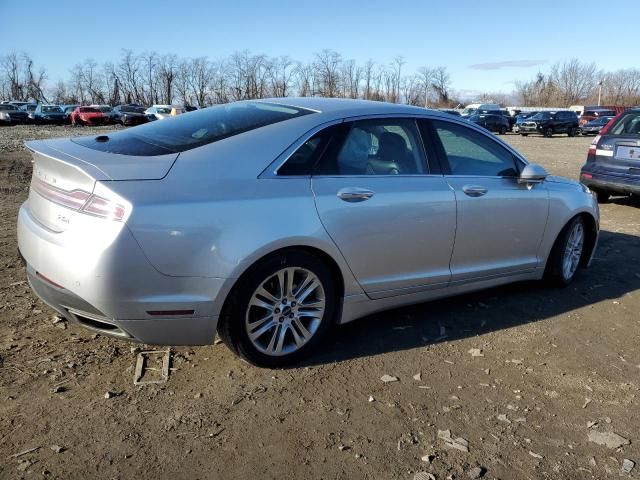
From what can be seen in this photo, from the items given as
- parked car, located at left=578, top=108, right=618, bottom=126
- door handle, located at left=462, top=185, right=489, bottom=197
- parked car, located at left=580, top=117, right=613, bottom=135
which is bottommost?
parked car, located at left=580, top=117, right=613, bottom=135

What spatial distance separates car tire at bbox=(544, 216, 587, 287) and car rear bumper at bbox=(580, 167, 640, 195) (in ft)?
12.4

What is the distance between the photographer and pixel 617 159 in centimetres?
877

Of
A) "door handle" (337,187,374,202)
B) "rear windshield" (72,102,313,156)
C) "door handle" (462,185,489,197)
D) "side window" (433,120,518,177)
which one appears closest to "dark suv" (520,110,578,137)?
"side window" (433,120,518,177)

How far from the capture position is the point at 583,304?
16.1 feet

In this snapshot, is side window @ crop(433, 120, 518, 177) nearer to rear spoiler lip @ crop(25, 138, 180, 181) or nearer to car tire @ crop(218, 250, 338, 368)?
car tire @ crop(218, 250, 338, 368)

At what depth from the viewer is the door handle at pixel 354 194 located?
3.56m

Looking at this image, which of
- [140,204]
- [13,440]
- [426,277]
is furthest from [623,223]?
[13,440]

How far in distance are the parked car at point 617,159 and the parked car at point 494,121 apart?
2958 cm

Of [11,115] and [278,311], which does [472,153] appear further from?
[11,115]

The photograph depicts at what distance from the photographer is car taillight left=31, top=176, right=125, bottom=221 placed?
2891 millimetres

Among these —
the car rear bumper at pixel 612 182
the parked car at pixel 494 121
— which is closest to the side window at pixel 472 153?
the car rear bumper at pixel 612 182

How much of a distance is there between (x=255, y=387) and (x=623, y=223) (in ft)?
22.3

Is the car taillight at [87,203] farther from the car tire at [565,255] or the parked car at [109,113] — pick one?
the parked car at [109,113]

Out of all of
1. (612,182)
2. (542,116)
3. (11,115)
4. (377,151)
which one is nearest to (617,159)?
(612,182)
